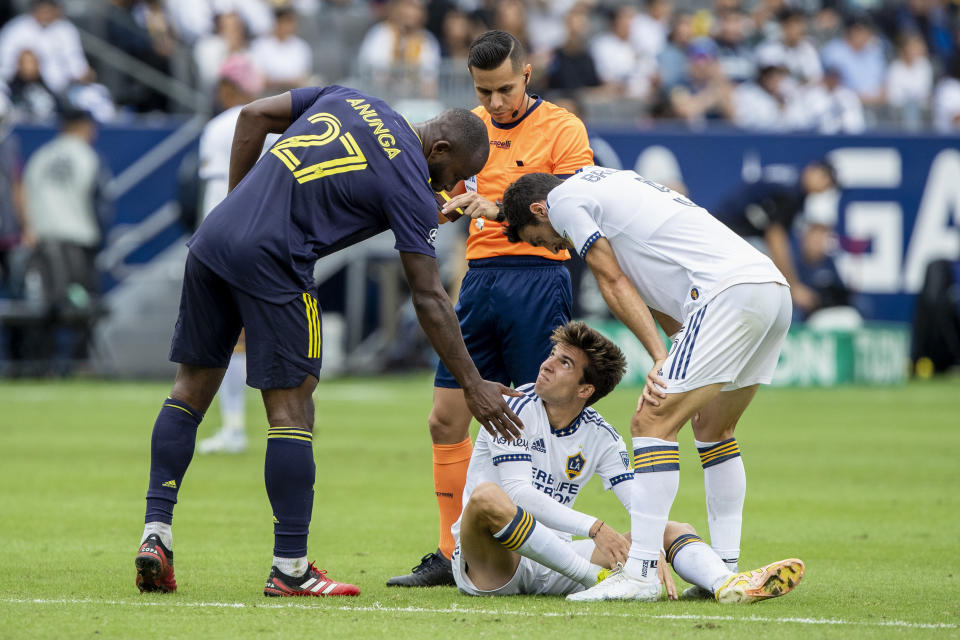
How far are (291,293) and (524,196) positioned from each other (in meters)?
1.16

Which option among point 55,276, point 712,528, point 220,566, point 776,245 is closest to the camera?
point 712,528

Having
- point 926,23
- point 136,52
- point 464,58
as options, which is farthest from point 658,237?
point 926,23

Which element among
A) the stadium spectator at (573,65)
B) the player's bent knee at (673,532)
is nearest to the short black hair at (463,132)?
the player's bent knee at (673,532)

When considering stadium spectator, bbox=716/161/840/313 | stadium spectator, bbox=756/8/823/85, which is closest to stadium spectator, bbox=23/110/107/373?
stadium spectator, bbox=716/161/840/313

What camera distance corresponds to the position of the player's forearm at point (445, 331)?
6.10m

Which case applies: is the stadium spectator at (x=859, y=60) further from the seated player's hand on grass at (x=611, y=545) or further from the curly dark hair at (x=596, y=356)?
the seated player's hand on grass at (x=611, y=545)

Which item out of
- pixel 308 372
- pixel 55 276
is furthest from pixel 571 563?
pixel 55 276

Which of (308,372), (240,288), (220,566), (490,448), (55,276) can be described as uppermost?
(240,288)

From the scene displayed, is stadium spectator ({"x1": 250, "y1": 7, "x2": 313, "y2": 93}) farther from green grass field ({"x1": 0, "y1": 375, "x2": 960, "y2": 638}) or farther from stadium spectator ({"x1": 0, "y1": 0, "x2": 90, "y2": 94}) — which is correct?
green grass field ({"x1": 0, "y1": 375, "x2": 960, "y2": 638})

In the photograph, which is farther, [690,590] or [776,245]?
[776,245]

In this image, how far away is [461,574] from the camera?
634cm

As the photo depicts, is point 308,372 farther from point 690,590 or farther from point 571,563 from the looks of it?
point 690,590

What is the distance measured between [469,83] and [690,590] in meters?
14.6

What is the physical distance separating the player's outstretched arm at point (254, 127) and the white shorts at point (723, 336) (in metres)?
2.10
